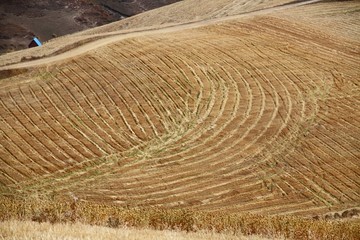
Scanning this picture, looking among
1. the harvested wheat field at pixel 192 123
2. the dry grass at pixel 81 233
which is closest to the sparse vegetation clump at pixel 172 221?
the dry grass at pixel 81 233

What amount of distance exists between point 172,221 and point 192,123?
13417mm

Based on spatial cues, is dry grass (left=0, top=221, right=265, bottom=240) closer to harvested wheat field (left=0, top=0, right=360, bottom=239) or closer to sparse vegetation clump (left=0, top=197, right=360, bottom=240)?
sparse vegetation clump (left=0, top=197, right=360, bottom=240)

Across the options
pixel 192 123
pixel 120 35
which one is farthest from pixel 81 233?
pixel 120 35

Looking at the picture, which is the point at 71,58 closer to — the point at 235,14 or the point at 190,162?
the point at 190,162

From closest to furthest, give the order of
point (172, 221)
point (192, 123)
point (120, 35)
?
point (172, 221) < point (192, 123) < point (120, 35)

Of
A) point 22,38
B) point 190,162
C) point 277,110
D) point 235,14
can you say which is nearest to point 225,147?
point 190,162

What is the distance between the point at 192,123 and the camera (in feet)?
74.3

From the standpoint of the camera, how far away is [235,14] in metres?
38.7

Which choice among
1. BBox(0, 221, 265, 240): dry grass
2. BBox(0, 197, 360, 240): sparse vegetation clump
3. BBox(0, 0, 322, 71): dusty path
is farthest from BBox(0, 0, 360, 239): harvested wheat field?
BBox(0, 221, 265, 240): dry grass

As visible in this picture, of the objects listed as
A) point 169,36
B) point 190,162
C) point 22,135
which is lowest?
point 190,162

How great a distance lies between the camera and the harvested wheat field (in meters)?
18.4

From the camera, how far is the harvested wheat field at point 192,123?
1839 centimetres

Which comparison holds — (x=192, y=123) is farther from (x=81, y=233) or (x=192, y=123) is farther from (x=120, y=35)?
(x=81, y=233)

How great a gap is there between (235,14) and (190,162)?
20513mm
